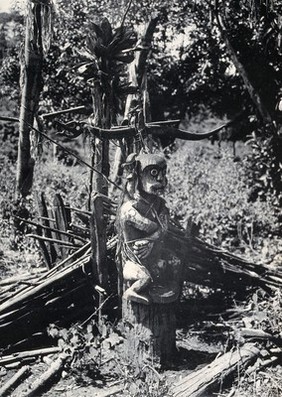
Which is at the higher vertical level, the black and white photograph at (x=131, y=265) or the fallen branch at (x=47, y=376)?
the black and white photograph at (x=131, y=265)

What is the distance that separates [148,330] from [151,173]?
59.4 inches

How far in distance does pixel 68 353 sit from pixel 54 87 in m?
10.6

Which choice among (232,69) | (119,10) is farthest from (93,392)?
(232,69)

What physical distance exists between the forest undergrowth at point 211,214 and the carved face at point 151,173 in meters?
1.71

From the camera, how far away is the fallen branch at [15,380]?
4.21m

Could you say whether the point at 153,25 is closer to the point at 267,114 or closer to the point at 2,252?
the point at 267,114

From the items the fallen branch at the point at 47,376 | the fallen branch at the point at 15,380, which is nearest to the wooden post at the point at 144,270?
the fallen branch at the point at 47,376

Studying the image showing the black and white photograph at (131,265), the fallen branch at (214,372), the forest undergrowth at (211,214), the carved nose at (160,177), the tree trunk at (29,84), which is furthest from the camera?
the tree trunk at (29,84)

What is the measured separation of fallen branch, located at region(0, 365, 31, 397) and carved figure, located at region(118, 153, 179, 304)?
1205 mm

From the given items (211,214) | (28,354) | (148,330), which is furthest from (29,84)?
(148,330)

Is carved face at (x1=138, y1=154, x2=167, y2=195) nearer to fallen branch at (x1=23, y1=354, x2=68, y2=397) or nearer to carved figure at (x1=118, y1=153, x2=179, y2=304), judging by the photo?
carved figure at (x1=118, y1=153, x2=179, y2=304)

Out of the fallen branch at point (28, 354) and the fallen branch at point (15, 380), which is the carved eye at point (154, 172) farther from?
the fallen branch at point (15, 380)

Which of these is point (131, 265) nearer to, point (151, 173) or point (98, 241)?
point (98, 241)

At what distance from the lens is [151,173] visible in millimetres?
4520
